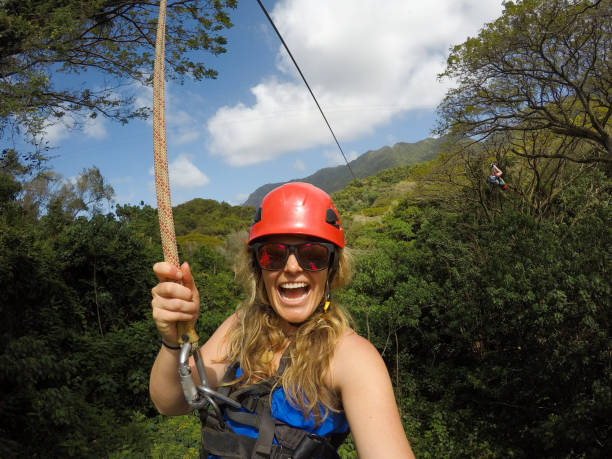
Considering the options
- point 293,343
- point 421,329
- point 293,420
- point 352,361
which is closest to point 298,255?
point 293,343

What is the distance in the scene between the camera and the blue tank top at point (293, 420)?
4.37ft

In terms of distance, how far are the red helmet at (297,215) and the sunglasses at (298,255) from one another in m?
0.05

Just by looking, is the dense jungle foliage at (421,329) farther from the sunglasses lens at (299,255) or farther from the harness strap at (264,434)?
the harness strap at (264,434)

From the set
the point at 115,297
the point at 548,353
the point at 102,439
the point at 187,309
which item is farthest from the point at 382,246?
the point at 187,309

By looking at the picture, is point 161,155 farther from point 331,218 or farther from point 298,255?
point 331,218

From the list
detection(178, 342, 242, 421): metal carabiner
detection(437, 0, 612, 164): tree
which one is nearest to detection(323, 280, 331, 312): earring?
detection(178, 342, 242, 421): metal carabiner

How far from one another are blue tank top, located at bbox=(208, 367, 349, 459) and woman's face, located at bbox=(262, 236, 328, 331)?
34cm

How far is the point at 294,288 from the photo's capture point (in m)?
1.64

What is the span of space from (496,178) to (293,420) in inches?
482

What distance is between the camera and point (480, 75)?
11.5 metres

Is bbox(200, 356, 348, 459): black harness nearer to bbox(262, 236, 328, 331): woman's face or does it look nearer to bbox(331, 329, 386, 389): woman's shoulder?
bbox(331, 329, 386, 389): woman's shoulder

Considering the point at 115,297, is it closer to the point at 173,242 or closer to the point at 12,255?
the point at 12,255

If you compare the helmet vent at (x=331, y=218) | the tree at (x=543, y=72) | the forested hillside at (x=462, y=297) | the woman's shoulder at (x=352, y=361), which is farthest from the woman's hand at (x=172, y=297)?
the tree at (x=543, y=72)

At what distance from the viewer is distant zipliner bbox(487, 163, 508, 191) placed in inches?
453
